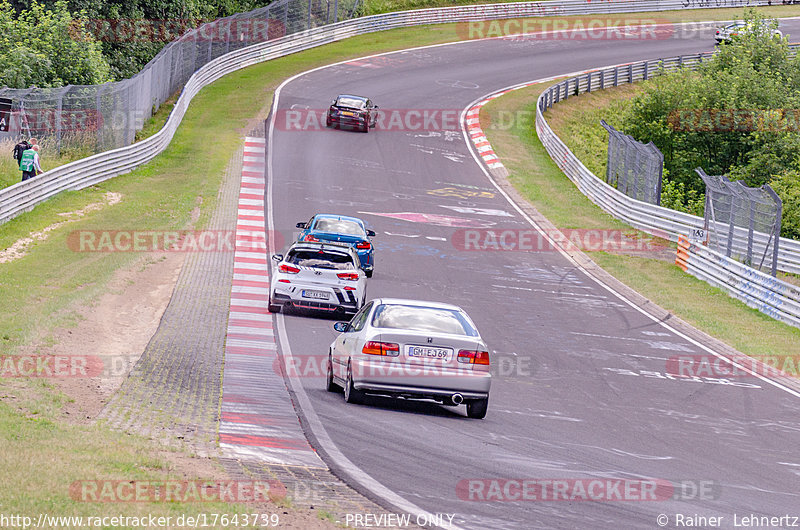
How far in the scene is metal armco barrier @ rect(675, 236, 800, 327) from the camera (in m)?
22.0

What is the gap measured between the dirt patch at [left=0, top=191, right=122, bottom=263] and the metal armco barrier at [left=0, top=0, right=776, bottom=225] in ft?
3.26

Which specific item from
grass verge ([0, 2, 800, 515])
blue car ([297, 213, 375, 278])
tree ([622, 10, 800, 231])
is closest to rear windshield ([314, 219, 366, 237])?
blue car ([297, 213, 375, 278])

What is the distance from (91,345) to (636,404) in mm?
8038

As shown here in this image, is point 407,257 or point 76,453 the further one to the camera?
point 407,257

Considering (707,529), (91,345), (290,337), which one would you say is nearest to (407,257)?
(290,337)

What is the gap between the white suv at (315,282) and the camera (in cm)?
1831

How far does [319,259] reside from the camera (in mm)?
18516

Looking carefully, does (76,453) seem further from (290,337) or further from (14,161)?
(14,161)

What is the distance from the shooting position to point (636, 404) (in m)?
14.1

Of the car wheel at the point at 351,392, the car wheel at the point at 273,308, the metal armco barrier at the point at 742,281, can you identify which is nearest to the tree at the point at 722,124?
the metal armco barrier at the point at 742,281

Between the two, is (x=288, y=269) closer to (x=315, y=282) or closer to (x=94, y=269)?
(x=315, y=282)

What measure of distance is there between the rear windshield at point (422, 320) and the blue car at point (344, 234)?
8.86 metres

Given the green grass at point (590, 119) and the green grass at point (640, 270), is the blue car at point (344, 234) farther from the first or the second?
the green grass at point (590, 119)

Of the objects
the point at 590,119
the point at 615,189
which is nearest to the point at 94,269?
the point at 615,189
